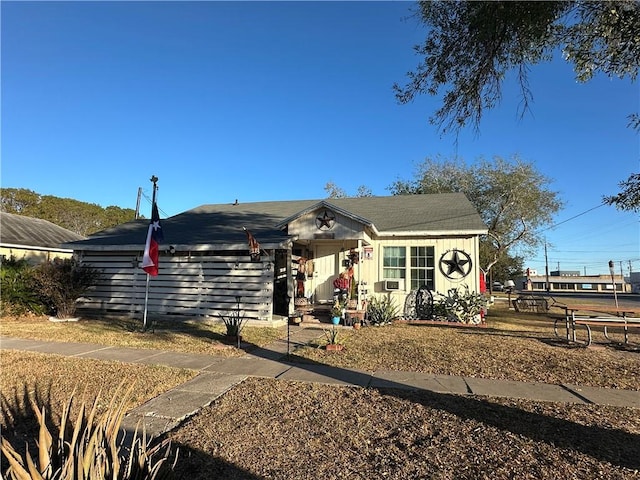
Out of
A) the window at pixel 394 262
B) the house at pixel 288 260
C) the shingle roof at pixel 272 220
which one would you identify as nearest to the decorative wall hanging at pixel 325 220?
the house at pixel 288 260

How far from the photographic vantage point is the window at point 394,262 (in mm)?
13961

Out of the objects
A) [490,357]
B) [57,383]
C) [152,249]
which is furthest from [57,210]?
[490,357]

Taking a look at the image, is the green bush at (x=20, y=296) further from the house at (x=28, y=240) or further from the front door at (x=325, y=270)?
the front door at (x=325, y=270)

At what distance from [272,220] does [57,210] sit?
34.7 m

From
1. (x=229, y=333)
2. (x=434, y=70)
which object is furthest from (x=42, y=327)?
(x=434, y=70)

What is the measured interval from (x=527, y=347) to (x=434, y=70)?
Answer: 241 inches

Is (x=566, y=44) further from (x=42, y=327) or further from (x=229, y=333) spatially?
(x=42, y=327)

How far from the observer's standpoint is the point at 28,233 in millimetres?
24156

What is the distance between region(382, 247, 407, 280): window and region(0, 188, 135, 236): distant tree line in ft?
123

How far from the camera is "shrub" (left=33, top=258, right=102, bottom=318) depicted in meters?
12.2

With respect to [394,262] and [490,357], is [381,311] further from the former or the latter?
[490,357]

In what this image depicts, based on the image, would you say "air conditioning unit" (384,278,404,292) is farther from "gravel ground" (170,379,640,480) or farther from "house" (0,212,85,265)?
"house" (0,212,85,265)

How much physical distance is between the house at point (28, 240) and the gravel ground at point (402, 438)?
20.8 metres

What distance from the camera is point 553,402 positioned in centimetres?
507
